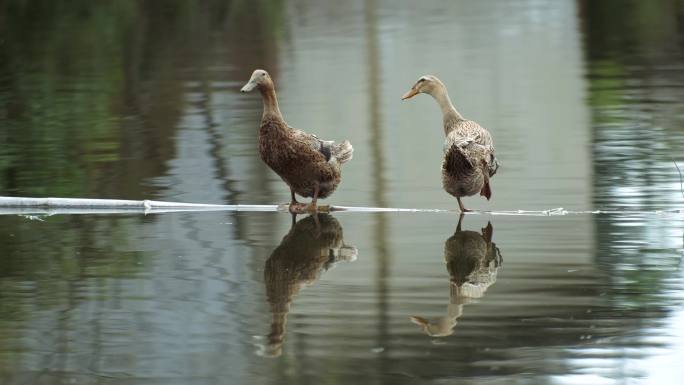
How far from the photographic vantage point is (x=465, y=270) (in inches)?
364

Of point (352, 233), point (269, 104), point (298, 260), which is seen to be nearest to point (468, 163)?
point (352, 233)

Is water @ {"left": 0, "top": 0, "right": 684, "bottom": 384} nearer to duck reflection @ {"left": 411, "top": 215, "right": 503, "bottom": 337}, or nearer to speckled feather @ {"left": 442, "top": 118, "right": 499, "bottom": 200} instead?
duck reflection @ {"left": 411, "top": 215, "right": 503, "bottom": 337}

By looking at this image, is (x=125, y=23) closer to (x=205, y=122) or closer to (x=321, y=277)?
(x=205, y=122)

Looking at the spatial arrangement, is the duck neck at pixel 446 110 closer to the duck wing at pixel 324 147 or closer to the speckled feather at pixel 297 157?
the duck wing at pixel 324 147

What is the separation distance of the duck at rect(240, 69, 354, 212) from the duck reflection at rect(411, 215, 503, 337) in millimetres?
1137

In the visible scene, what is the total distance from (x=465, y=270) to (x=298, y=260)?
1.05 meters

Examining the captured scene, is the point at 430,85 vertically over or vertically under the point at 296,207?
over

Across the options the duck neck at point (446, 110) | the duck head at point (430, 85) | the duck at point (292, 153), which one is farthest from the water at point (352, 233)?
the duck head at point (430, 85)

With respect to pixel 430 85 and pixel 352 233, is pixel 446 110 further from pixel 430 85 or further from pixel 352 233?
pixel 352 233

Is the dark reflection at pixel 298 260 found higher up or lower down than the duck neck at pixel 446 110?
lower down

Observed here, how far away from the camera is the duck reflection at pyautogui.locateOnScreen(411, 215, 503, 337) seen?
7.86m

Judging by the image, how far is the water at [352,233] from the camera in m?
7.30

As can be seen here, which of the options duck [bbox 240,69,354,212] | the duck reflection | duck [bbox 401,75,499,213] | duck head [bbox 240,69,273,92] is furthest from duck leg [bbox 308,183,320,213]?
the duck reflection

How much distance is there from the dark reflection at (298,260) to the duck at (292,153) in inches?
12.1
